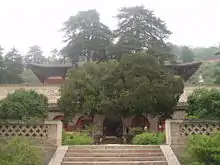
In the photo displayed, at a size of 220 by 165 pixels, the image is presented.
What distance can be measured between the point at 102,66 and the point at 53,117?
494cm

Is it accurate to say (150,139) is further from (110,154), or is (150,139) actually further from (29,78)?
(29,78)

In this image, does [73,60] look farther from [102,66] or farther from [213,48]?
[213,48]

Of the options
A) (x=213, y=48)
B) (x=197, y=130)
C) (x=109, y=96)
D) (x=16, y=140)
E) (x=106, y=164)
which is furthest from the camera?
(x=213, y=48)

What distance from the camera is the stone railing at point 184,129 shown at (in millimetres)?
11469

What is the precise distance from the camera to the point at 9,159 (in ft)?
26.4

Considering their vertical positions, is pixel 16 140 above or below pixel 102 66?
below

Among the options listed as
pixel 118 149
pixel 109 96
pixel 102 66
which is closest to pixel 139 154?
pixel 118 149

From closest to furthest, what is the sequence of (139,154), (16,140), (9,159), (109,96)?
(9,159) < (16,140) < (139,154) < (109,96)

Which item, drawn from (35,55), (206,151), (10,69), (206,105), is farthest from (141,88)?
(35,55)

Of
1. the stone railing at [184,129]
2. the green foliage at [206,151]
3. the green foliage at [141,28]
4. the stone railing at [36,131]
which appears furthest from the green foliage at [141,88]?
the green foliage at [141,28]

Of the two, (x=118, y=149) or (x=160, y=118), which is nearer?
(x=118, y=149)

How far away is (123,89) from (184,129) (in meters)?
7.35

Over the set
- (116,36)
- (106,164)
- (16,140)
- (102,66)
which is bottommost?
(106,164)

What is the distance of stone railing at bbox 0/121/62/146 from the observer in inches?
456
